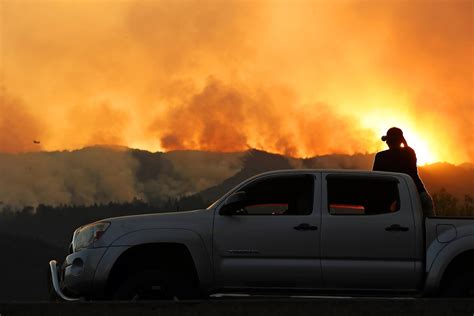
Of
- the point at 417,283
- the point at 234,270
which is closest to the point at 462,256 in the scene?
the point at 417,283

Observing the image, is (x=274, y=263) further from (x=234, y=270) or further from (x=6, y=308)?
(x=6, y=308)

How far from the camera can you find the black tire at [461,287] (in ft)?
38.7

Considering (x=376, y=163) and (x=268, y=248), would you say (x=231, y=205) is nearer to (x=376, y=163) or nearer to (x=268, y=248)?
(x=268, y=248)

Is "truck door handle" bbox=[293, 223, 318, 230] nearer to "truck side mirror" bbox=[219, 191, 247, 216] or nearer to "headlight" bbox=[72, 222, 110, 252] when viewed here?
"truck side mirror" bbox=[219, 191, 247, 216]

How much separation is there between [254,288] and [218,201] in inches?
44.8

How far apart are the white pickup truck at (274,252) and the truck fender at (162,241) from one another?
1 cm

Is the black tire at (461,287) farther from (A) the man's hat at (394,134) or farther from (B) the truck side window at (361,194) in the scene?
(A) the man's hat at (394,134)

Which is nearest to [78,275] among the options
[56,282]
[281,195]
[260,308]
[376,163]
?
[56,282]

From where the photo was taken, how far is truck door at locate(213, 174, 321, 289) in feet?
38.2

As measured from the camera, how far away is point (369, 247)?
1174cm

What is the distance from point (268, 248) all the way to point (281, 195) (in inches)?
37.7

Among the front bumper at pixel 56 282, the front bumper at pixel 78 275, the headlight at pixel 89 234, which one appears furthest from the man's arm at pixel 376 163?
the front bumper at pixel 56 282

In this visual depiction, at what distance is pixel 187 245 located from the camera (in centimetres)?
1184

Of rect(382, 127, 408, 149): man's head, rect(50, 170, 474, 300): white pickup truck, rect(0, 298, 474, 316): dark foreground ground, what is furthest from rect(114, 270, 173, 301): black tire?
rect(382, 127, 408, 149): man's head
